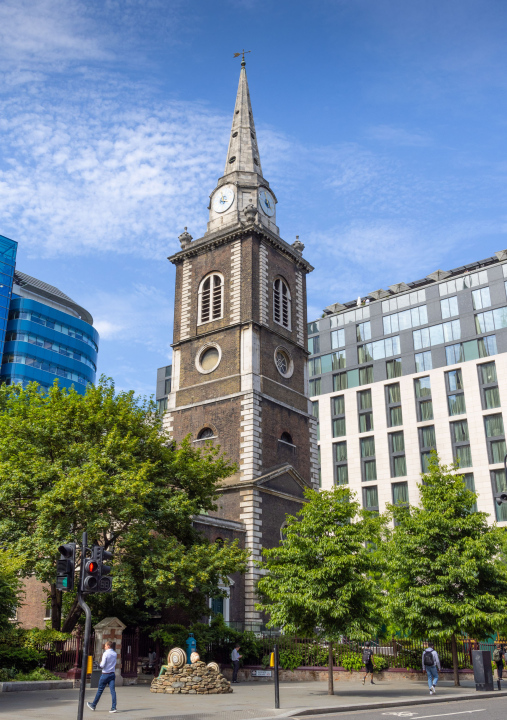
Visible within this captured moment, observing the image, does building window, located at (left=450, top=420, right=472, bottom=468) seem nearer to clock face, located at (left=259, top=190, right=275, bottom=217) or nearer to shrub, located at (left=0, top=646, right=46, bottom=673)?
clock face, located at (left=259, top=190, right=275, bottom=217)

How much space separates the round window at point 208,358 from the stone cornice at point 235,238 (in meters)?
7.08

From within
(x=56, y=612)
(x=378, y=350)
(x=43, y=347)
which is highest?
(x=43, y=347)

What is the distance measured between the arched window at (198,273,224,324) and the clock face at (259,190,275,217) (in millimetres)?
6840

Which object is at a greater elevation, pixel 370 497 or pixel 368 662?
pixel 370 497

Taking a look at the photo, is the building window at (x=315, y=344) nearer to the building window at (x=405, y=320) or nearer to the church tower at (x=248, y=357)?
the building window at (x=405, y=320)

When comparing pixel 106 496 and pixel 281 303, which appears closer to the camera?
pixel 106 496

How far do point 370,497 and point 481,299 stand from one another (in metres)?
23.4

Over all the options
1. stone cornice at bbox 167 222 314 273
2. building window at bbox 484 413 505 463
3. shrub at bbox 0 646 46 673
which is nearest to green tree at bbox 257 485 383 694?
shrub at bbox 0 646 46 673

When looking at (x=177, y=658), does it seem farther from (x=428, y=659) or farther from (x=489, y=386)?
(x=489, y=386)


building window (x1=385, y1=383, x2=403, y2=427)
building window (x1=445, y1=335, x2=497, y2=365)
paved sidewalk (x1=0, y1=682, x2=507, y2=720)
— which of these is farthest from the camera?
building window (x1=385, y1=383, x2=403, y2=427)

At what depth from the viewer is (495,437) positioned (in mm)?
63188

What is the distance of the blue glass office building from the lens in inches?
3322

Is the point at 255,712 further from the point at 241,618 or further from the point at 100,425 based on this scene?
the point at 241,618

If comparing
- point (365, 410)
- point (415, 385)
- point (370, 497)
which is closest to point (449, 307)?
point (415, 385)
